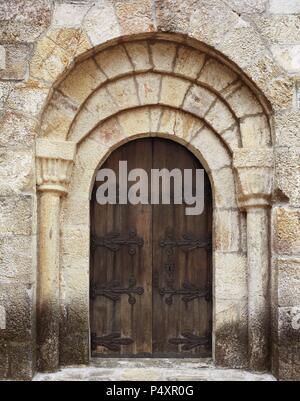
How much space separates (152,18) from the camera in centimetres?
371

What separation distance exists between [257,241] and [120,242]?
3.30ft

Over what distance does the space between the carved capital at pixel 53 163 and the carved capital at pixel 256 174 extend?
120 centimetres

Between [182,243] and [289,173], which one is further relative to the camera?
[182,243]

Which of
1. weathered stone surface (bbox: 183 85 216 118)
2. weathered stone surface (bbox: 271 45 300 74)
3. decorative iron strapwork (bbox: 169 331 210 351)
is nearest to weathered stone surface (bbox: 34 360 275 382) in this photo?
Answer: decorative iron strapwork (bbox: 169 331 210 351)

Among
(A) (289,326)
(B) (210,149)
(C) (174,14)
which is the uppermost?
(C) (174,14)

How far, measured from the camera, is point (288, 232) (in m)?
3.63

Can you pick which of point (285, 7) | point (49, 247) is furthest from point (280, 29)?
point (49, 247)

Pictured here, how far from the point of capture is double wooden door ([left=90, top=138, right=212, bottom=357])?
4.06m

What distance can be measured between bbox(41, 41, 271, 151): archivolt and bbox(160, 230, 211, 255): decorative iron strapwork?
2.44 feet

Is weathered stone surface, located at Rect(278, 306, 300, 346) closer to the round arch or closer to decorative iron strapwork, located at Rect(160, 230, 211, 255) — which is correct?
the round arch

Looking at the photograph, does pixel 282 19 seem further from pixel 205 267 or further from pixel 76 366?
pixel 76 366

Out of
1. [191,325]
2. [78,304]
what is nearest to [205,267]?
[191,325]

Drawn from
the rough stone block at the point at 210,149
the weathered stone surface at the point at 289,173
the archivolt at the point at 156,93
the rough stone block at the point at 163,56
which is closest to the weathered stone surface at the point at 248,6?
the archivolt at the point at 156,93

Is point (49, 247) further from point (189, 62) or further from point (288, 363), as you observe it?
point (288, 363)
